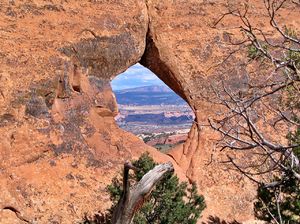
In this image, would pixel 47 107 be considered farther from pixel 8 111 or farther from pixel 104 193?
pixel 104 193

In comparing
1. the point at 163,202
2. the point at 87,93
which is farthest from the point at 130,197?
the point at 87,93

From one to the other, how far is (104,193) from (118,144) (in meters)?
2.85

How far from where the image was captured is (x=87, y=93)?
22.7 meters

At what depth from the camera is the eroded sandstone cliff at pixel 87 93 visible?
19.7 meters

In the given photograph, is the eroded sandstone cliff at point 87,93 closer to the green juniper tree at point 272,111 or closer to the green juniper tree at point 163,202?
the green juniper tree at point 163,202

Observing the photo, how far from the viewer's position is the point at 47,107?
2091 centimetres

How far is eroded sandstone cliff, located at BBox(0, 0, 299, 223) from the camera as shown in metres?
19.7

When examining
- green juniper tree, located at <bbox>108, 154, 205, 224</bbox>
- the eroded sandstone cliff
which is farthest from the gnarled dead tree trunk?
the eroded sandstone cliff

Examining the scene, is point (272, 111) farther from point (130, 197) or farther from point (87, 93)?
point (87, 93)

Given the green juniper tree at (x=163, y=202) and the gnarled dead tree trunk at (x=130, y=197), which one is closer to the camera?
the gnarled dead tree trunk at (x=130, y=197)

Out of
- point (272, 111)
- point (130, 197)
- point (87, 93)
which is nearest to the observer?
point (130, 197)

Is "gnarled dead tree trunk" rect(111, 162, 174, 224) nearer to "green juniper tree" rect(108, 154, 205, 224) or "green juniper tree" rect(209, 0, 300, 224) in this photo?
"green juniper tree" rect(209, 0, 300, 224)

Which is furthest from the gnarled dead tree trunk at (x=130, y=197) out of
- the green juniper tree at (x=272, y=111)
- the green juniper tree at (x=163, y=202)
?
the green juniper tree at (x=163, y=202)

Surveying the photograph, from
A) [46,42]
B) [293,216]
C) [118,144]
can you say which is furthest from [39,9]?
[293,216]
